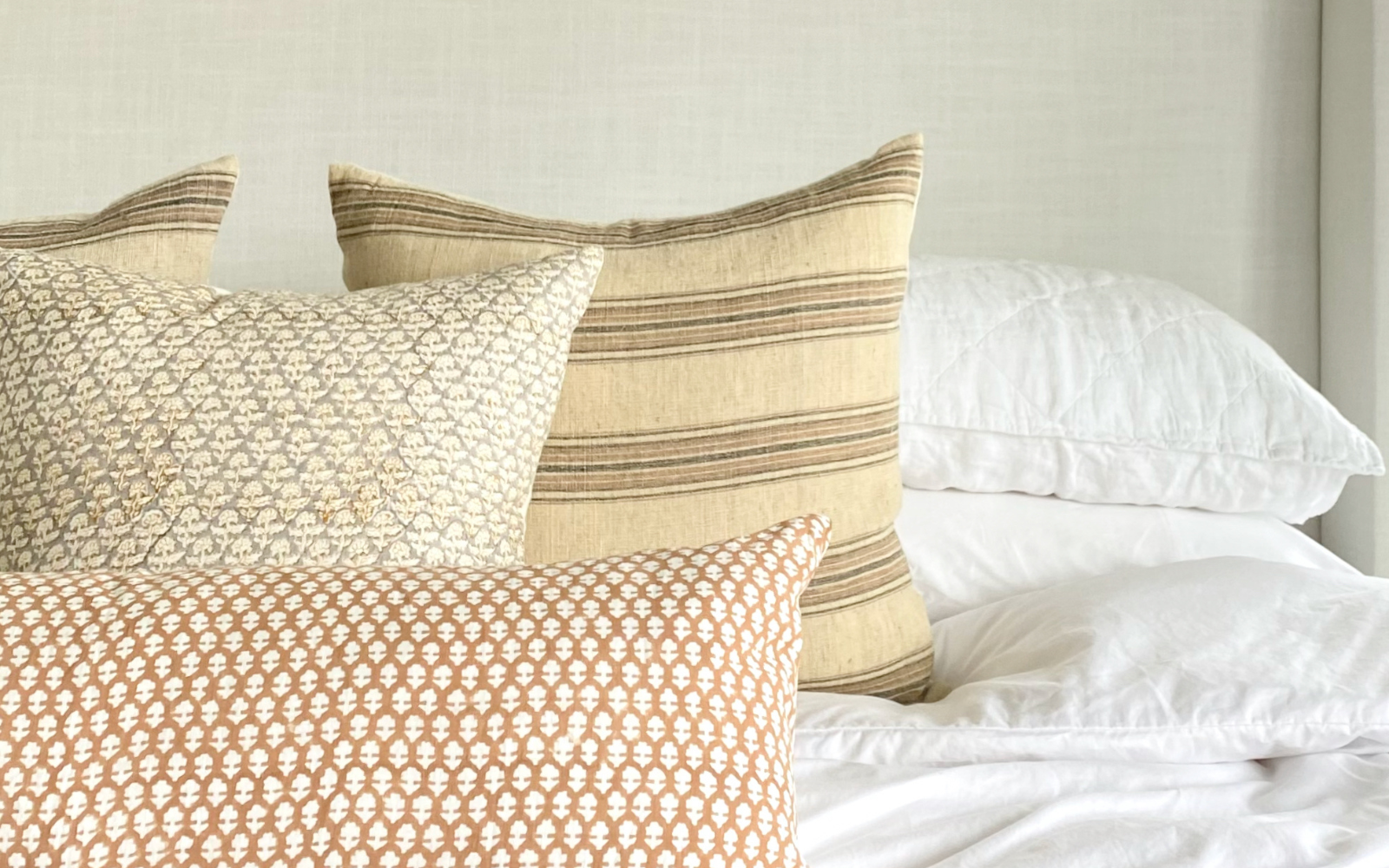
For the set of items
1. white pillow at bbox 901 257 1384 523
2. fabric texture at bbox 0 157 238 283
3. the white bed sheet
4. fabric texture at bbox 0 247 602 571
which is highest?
fabric texture at bbox 0 157 238 283

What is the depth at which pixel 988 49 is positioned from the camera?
159 cm

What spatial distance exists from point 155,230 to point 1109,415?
967 mm

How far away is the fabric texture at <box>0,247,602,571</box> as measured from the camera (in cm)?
69

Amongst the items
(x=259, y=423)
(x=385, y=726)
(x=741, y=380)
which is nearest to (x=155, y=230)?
(x=259, y=423)

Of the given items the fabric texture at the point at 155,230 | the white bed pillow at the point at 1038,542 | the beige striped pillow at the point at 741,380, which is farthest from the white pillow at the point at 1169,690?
the fabric texture at the point at 155,230

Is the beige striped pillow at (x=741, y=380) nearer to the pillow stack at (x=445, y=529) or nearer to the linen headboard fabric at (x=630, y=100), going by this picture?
the pillow stack at (x=445, y=529)

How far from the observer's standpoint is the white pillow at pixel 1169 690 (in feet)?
2.77

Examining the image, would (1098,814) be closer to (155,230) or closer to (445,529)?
(445,529)

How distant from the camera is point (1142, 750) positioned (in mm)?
843

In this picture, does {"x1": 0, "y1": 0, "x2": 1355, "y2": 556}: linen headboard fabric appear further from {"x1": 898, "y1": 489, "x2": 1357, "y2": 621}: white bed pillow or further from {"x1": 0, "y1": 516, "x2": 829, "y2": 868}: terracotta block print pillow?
{"x1": 0, "y1": 516, "x2": 829, "y2": 868}: terracotta block print pillow

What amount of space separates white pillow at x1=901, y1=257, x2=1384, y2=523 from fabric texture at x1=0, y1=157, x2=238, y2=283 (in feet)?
2.35

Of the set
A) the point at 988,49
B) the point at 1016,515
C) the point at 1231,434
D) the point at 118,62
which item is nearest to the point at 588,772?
the point at 1016,515

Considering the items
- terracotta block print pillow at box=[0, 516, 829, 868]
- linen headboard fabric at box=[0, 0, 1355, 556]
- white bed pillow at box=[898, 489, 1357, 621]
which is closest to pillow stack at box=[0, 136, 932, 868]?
terracotta block print pillow at box=[0, 516, 829, 868]

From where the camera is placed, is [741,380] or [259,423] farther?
[741,380]
